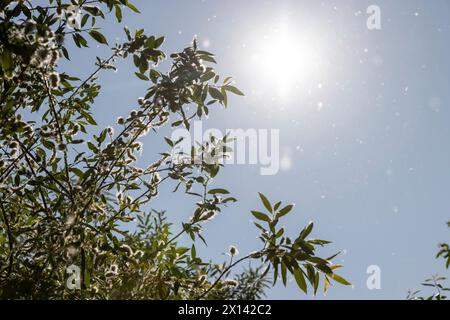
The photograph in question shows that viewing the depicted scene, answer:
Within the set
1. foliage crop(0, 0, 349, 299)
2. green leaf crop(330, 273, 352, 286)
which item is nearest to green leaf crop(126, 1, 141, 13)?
foliage crop(0, 0, 349, 299)

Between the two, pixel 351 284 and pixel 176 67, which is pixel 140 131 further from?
pixel 351 284

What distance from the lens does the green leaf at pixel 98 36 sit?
2.85 m

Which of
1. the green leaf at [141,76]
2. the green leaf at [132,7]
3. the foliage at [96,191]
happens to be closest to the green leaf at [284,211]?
the foliage at [96,191]

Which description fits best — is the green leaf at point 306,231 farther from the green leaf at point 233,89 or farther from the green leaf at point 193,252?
the green leaf at point 233,89

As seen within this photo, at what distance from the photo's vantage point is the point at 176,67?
8.82 ft

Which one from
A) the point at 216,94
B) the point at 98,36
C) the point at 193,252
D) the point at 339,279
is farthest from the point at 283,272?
the point at 98,36

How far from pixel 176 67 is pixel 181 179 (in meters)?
0.85

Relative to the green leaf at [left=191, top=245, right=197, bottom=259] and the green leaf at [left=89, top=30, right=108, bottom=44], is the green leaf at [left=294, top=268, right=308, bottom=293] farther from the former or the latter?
the green leaf at [left=89, top=30, right=108, bottom=44]

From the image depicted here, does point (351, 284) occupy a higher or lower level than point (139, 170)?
lower

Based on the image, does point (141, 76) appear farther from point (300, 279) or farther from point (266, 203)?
point (300, 279)

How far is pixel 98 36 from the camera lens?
2.87 m

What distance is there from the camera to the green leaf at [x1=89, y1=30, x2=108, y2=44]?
2.85 metres
